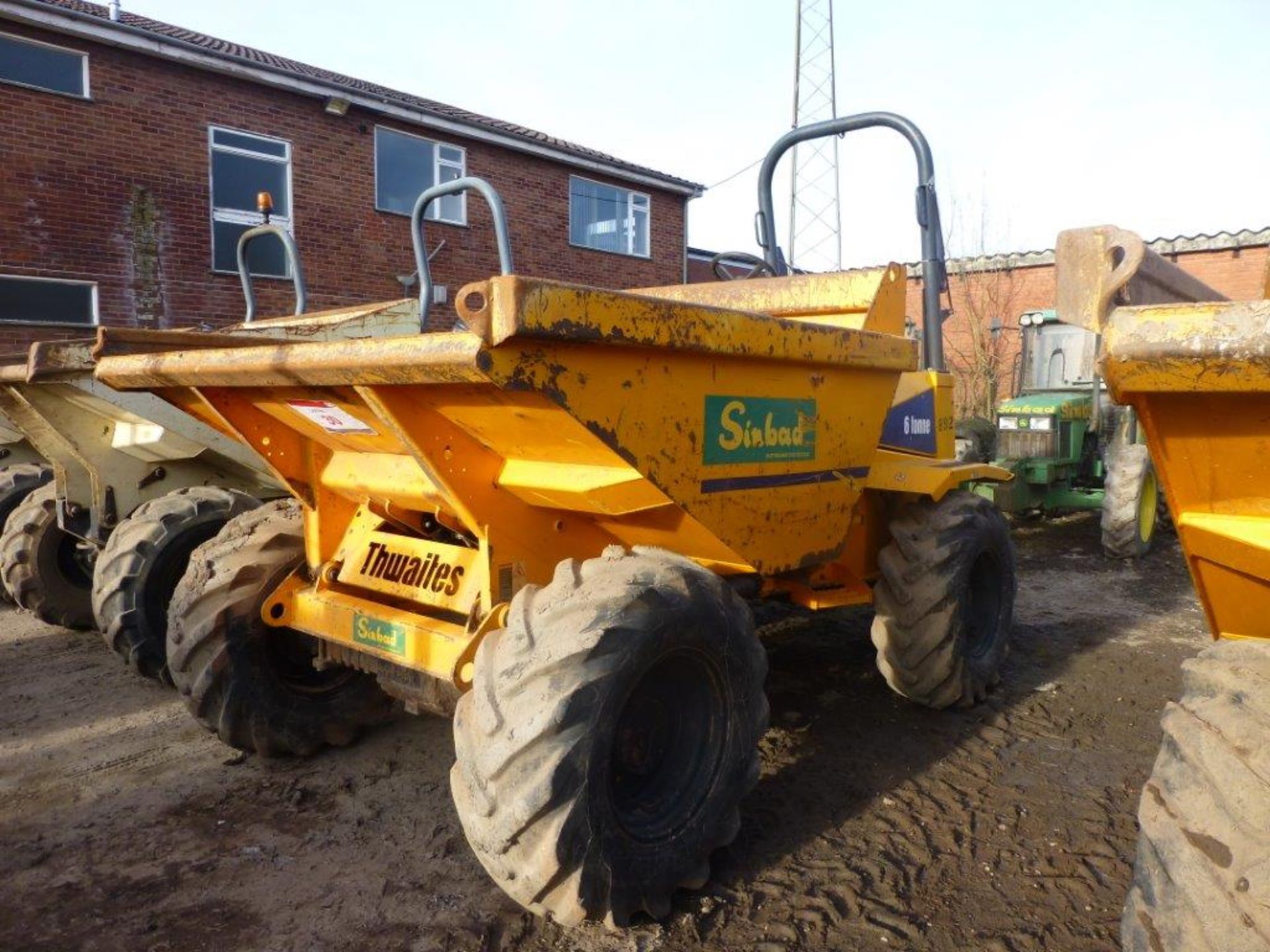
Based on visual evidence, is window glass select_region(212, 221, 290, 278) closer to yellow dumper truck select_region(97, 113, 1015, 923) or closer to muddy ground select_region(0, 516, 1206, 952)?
muddy ground select_region(0, 516, 1206, 952)

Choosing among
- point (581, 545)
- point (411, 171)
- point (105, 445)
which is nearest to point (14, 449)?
point (105, 445)

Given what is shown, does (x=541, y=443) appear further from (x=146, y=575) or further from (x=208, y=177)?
(x=208, y=177)

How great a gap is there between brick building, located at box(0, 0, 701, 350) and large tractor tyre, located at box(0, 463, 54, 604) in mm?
3531

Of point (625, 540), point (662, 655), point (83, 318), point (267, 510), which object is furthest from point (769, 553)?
point (83, 318)

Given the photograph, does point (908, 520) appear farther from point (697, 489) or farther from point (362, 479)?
point (362, 479)

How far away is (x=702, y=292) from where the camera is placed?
441 cm

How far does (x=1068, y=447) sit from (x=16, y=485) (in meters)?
9.00

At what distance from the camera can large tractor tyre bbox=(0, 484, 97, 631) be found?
5.52 m

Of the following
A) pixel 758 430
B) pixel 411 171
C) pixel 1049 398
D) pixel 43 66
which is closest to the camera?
pixel 758 430

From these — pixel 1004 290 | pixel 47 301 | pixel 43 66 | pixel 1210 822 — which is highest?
pixel 43 66

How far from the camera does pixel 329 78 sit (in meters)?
12.9

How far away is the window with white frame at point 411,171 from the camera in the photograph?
1280 centimetres

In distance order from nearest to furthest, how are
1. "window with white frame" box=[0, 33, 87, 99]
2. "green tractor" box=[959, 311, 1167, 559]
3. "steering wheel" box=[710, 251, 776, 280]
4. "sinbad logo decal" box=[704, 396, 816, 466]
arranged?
"sinbad logo decal" box=[704, 396, 816, 466], "steering wheel" box=[710, 251, 776, 280], "green tractor" box=[959, 311, 1167, 559], "window with white frame" box=[0, 33, 87, 99]

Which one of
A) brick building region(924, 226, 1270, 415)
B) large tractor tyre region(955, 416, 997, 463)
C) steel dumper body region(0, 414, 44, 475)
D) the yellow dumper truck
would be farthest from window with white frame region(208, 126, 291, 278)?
brick building region(924, 226, 1270, 415)
